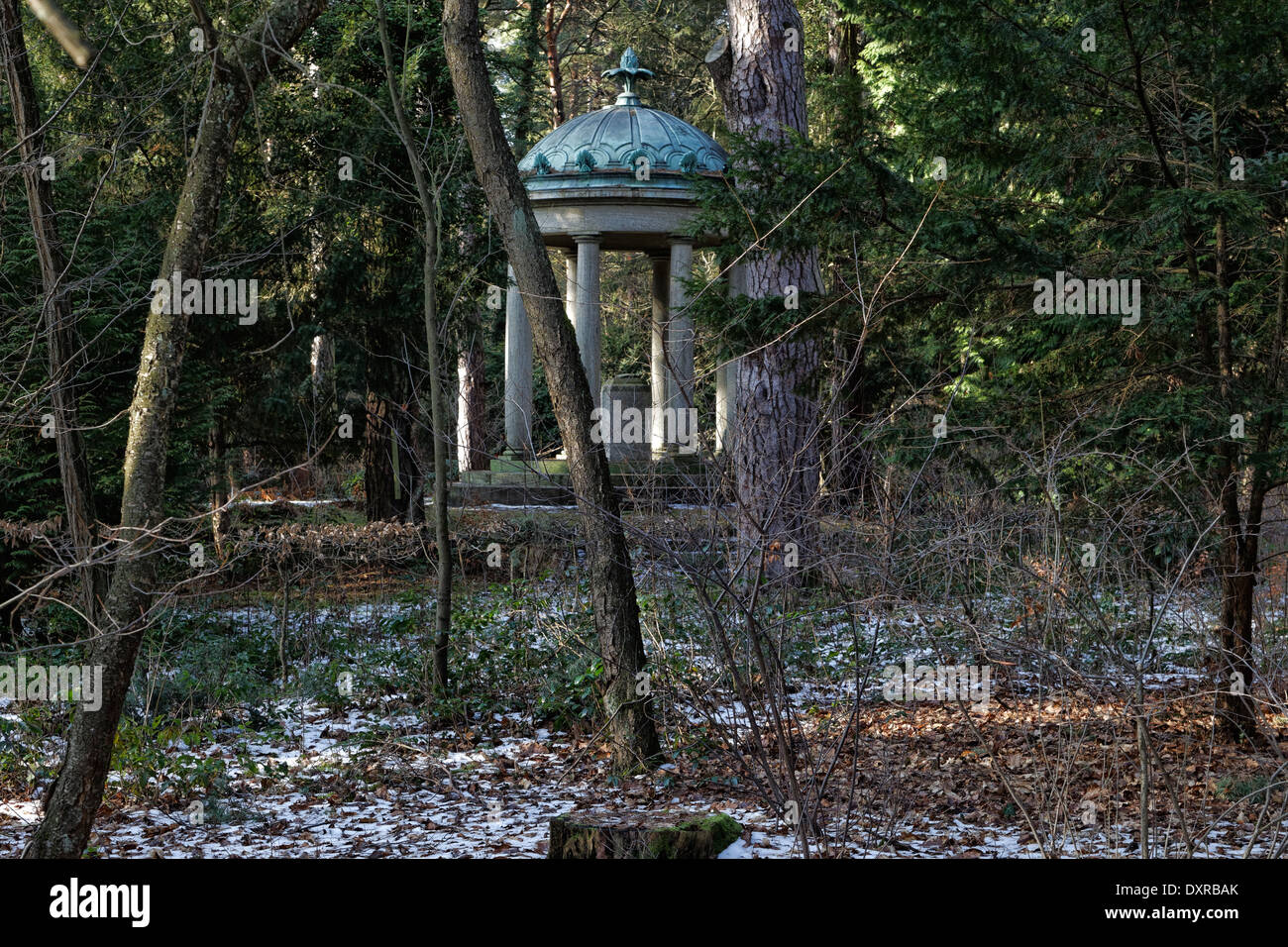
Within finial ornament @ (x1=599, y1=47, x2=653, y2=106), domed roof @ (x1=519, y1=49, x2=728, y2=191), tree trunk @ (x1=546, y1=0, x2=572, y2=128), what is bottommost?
domed roof @ (x1=519, y1=49, x2=728, y2=191)

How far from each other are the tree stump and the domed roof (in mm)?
10869

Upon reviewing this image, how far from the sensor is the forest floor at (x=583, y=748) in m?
5.18

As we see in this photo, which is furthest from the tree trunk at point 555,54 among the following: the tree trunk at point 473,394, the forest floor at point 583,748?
the forest floor at point 583,748

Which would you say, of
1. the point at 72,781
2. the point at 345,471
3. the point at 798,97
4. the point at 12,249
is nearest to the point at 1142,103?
the point at 798,97

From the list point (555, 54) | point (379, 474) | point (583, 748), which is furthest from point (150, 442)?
point (555, 54)

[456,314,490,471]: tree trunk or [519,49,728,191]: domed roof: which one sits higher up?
[519,49,728,191]: domed roof

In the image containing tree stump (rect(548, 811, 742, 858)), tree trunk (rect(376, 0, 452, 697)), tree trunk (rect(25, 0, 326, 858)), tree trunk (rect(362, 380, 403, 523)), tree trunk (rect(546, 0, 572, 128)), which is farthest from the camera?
tree trunk (rect(546, 0, 572, 128))

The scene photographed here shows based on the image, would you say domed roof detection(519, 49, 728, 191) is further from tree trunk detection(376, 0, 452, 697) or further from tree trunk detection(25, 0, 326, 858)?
tree trunk detection(25, 0, 326, 858)

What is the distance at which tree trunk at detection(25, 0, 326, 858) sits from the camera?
4.80 meters

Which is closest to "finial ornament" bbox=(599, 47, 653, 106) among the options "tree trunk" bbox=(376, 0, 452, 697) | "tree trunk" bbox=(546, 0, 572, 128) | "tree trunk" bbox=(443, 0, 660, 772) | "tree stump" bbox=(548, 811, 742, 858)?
"tree trunk" bbox=(546, 0, 572, 128)

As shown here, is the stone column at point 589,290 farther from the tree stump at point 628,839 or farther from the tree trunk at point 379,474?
the tree stump at point 628,839

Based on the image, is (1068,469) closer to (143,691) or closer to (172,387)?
(172,387)

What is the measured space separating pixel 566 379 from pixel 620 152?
8.93 m
